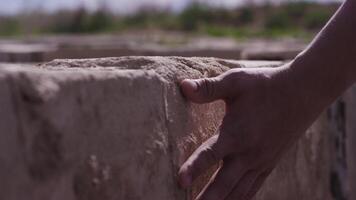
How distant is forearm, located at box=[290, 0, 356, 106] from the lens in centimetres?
235

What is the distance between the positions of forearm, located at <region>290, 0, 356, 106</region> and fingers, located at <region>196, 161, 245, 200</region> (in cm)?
30

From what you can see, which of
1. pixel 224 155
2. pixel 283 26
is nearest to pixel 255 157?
pixel 224 155

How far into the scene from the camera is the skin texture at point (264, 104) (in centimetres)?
222

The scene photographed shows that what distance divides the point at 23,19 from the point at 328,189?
1248 inches

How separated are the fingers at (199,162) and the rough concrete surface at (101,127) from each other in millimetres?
45

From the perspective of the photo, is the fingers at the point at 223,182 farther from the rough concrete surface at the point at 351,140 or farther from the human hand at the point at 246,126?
the rough concrete surface at the point at 351,140

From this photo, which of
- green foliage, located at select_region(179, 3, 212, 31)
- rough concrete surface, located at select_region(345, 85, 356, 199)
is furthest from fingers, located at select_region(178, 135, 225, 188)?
green foliage, located at select_region(179, 3, 212, 31)

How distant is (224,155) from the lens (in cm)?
221

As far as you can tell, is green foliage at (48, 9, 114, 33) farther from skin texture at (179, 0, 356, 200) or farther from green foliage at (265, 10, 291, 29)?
skin texture at (179, 0, 356, 200)

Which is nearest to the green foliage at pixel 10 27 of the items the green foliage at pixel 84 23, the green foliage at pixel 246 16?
the green foliage at pixel 84 23

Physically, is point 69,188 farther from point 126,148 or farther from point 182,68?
point 182,68

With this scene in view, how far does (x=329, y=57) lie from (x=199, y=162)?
491 millimetres

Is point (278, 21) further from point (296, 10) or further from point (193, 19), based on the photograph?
point (193, 19)

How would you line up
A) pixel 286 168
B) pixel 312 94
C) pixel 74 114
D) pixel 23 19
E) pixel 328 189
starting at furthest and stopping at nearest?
pixel 23 19
pixel 328 189
pixel 286 168
pixel 312 94
pixel 74 114
